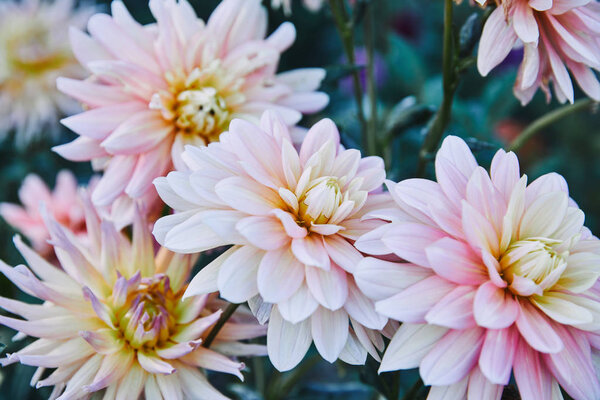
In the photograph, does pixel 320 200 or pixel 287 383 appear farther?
pixel 287 383

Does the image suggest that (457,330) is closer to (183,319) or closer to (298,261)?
(298,261)

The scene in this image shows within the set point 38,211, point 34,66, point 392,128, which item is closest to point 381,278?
point 392,128

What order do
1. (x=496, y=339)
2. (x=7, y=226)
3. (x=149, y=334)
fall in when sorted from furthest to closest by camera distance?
(x=7, y=226)
(x=149, y=334)
(x=496, y=339)

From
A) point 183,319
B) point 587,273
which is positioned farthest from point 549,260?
point 183,319

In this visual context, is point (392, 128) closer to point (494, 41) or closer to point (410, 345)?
point (494, 41)

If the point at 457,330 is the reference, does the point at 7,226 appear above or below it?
below
